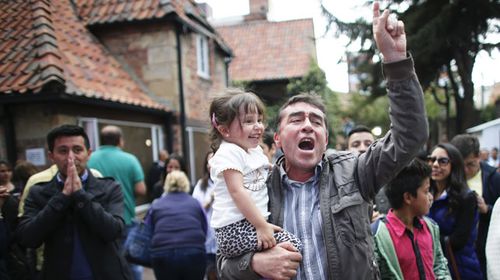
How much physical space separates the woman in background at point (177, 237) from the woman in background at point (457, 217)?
8.08 feet

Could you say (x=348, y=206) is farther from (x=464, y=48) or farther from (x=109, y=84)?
(x=464, y=48)

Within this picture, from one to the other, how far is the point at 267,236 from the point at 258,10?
28.8 meters

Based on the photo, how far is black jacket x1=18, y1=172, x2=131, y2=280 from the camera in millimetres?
2867

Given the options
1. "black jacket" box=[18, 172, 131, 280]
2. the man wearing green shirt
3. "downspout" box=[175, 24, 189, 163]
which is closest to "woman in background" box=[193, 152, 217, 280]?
the man wearing green shirt

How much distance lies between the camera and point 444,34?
38.3 feet

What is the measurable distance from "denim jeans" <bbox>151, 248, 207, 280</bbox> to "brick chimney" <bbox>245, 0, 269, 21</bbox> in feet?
86.6

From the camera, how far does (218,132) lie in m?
2.50

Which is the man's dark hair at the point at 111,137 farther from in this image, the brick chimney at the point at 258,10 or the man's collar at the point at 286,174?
the brick chimney at the point at 258,10

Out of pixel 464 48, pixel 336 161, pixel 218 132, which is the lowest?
pixel 336 161

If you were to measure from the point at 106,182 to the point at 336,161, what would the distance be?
6.59 feet

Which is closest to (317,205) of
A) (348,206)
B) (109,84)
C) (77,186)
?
(348,206)

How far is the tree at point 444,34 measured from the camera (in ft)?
37.4

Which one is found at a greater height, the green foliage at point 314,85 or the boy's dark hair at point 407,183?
the green foliage at point 314,85

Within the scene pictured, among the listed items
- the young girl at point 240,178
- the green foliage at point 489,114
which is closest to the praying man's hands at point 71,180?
the young girl at point 240,178
